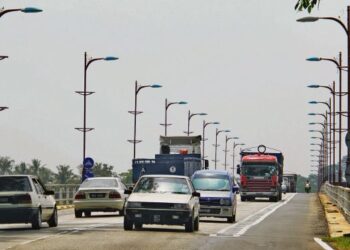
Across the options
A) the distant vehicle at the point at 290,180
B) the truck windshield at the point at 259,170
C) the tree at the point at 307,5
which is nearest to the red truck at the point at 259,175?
the truck windshield at the point at 259,170

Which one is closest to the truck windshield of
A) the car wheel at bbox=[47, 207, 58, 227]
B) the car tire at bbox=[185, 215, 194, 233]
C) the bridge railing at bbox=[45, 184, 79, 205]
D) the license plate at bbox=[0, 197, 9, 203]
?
the bridge railing at bbox=[45, 184, 79, 205]

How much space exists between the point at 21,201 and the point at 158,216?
3.59m

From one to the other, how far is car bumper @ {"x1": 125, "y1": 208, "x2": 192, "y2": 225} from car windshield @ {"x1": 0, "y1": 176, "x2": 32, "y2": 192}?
9.41ft

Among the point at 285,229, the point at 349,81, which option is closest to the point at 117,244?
the point at 285,229

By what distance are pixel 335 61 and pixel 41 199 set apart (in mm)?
24972

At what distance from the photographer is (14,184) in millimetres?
27625

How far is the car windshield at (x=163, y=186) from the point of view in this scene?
27.7m

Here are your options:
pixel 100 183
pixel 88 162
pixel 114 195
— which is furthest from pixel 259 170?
pixel 114 195

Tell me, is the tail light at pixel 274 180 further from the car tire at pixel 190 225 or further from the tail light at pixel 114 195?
the car tire at pixel 190 225

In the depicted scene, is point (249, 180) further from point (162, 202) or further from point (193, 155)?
point (162, 202)

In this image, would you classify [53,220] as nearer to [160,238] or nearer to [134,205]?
[134,205]

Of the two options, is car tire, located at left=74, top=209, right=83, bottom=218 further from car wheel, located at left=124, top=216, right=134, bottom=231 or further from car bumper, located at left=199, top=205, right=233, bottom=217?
car wheel, located at left=124, top=216, right=134, bottom=231

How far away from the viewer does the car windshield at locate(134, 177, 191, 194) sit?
27703mm

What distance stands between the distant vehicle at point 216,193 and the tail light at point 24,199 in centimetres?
784
